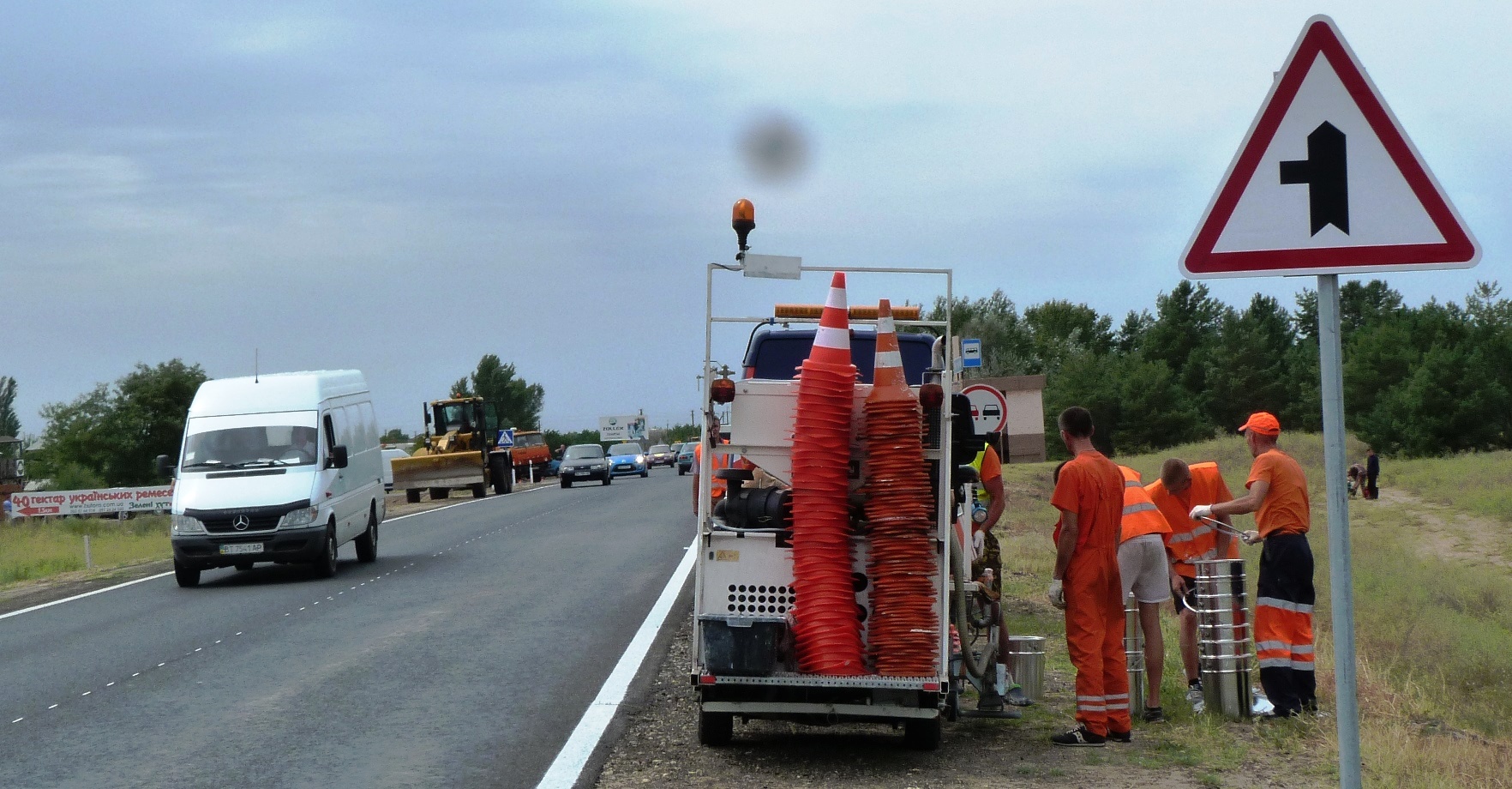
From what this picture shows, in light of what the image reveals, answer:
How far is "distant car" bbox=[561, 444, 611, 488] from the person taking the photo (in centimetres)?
5359

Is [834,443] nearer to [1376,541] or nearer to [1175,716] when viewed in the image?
[1175,716]

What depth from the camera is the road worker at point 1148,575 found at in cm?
884

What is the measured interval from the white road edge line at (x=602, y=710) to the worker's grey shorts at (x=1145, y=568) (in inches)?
105

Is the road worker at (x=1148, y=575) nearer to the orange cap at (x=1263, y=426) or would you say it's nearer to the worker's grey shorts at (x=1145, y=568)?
the worker's grey shorts at (x=1145, y=568)

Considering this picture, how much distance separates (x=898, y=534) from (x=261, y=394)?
13527 millimetres

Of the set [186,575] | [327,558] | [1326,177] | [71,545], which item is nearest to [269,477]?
[327,558]

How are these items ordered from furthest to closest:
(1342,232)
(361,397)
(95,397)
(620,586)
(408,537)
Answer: (95,397) → (408,537) → (361,397) → (620,586) → (1342,232)

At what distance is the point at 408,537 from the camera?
84.5ft

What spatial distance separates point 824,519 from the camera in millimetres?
7672

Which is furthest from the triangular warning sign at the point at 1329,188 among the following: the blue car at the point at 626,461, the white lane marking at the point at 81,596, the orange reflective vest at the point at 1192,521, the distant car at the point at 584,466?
the blue car at the point at 626,461

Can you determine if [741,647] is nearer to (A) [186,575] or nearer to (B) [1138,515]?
(B) [1138,515]

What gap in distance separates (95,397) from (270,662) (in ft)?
308

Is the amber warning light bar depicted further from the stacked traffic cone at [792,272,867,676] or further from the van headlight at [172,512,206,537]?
the van headlight at [172,512,206,537]

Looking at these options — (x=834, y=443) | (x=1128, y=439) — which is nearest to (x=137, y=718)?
(x=834, y=443)
